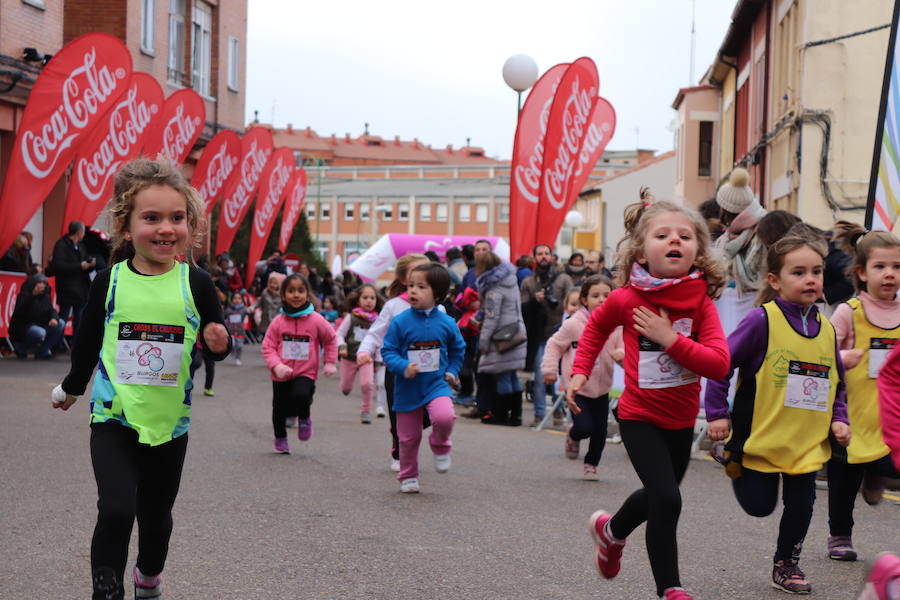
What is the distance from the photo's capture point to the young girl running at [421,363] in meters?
8.52

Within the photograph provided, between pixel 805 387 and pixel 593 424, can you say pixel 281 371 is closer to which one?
pixel 593 424

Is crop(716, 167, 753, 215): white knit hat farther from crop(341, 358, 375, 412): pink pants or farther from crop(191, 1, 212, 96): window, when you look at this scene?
crop(191, 1, 212, 96): window

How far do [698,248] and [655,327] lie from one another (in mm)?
426

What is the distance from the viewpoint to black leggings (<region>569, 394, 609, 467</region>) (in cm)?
948

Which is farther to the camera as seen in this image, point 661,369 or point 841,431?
point 841,431

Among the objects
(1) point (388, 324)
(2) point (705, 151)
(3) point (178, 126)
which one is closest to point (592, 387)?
(1) point (388, 324)

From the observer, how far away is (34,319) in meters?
17.3

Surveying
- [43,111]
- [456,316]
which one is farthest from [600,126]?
[43,111]

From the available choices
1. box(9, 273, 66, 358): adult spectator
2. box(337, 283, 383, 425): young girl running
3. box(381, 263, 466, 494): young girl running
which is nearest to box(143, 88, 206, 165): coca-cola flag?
box(9, 273, 66, 358): adult spectator

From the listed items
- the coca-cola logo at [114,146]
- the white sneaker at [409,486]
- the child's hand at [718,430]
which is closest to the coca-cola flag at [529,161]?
the coca-cola logo at [114,146]

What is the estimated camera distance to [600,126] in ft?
61.3

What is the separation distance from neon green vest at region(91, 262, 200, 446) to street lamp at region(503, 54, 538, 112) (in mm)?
15086

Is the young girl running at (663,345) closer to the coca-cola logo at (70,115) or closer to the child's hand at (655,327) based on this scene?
the child's hand at (655,327)

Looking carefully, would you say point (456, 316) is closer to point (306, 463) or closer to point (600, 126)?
point (600, 126)
